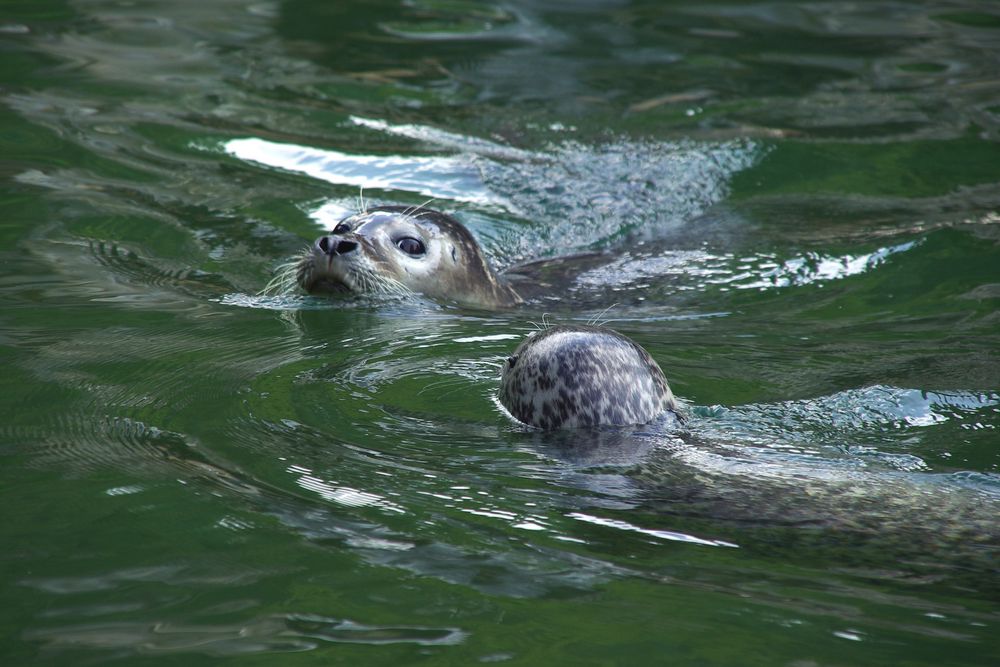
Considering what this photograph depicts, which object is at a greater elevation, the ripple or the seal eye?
the seal eye

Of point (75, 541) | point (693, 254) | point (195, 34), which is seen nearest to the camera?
point (75, 541)

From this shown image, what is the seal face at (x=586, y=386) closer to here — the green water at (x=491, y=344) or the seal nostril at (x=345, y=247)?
the green water at (x=491, y=344)

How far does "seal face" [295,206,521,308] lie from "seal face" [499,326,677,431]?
1.98 meters

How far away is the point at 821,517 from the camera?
155 inches

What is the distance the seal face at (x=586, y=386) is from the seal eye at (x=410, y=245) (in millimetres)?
2324

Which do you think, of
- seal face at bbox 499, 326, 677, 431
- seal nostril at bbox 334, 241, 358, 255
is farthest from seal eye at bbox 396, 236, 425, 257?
seal face at bbox 499, 326, 677, 431

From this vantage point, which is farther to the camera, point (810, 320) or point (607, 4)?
point (607, 4)

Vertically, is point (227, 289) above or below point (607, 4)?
below

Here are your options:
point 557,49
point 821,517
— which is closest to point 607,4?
point 557,49

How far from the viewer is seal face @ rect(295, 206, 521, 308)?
674cm

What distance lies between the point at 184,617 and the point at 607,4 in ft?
39.2

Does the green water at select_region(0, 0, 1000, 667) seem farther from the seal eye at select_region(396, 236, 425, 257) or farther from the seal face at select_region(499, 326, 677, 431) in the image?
the seal eye at select_region(396, 236, 425, 257)

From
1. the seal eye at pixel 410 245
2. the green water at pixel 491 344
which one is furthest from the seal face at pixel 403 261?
the green water at pixel 491 344

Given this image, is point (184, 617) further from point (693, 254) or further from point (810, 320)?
point (693, 254)
